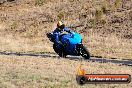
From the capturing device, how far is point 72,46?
71.4ft

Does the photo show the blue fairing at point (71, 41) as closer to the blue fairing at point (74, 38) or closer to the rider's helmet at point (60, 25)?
the blue fairing at point (74, 38)

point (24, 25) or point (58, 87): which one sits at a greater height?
point (58, 87)

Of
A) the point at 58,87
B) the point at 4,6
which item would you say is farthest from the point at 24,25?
the point at 58,87

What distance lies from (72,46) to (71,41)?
0.28 m

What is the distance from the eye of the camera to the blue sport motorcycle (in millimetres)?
21438

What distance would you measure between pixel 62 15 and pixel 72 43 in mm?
20208

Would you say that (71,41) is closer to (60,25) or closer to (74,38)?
(74,38)

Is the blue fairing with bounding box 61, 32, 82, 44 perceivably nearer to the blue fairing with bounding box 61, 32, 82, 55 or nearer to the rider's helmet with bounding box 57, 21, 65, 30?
the blue fairing with bounding box 61, 32, 82, 55

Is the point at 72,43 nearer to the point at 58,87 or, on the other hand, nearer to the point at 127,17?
the point at 58,87

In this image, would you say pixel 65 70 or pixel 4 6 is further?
pixel 4 6

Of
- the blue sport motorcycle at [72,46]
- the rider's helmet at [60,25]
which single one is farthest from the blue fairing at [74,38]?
the rider's helmet at [60,25]

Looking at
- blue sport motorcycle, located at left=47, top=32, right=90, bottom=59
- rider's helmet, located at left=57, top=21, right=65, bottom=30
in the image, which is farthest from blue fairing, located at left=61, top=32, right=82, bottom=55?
rider's helmet, located at left=57, top=21, right=65, bottom=30

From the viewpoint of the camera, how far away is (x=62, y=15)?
41.7 m

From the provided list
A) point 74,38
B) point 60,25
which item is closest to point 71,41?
point 74,38
